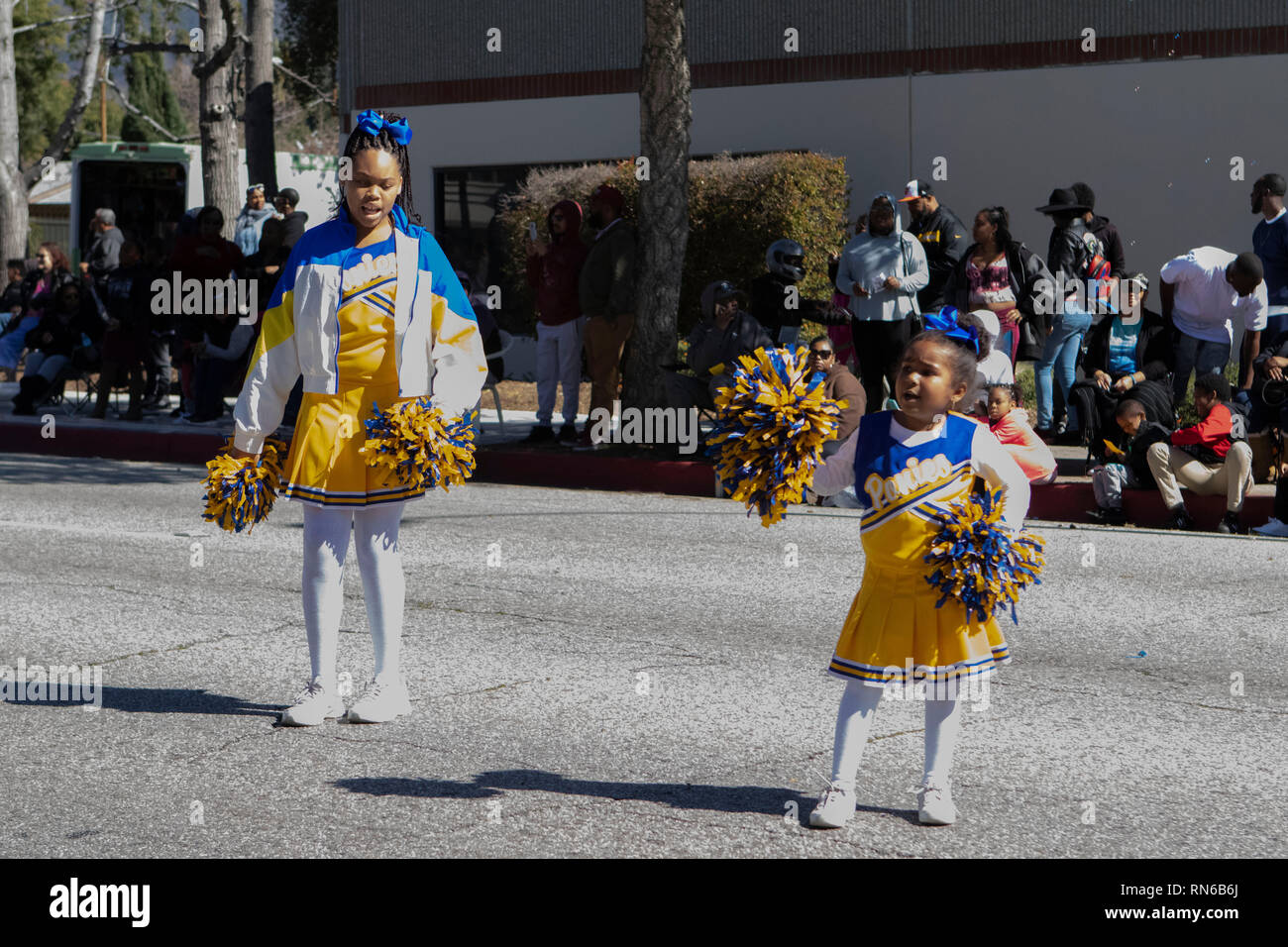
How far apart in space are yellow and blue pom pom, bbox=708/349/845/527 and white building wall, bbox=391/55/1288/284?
14126mm

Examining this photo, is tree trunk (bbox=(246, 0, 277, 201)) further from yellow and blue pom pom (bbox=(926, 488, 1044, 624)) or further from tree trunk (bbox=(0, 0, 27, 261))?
yellow and blue pom pom (bbox=(926, 488, 1044, 624))

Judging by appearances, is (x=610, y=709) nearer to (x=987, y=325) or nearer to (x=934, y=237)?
(x=987, y=325)

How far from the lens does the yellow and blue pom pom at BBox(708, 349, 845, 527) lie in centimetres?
448

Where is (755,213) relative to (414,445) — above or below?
above

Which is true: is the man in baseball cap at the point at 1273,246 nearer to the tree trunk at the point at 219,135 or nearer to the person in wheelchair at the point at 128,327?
the person in wheelchair at the point at 128,327

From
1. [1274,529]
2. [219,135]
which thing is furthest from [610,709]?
[219,135]

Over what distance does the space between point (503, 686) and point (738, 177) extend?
12.9 m

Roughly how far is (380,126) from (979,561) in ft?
8.33

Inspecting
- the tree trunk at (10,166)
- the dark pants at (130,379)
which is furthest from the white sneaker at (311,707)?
the tree trunk at (10,166)

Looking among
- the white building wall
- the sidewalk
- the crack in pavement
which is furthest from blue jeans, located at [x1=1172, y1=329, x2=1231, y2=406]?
the crack in pavement

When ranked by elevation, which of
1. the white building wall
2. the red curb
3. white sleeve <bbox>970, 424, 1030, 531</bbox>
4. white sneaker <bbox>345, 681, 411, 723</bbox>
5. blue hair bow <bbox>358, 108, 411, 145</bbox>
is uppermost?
the white building wall

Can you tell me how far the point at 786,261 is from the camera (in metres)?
13.3

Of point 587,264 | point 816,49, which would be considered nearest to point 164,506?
point 587,264

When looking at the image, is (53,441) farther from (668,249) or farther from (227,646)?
(227,646)
